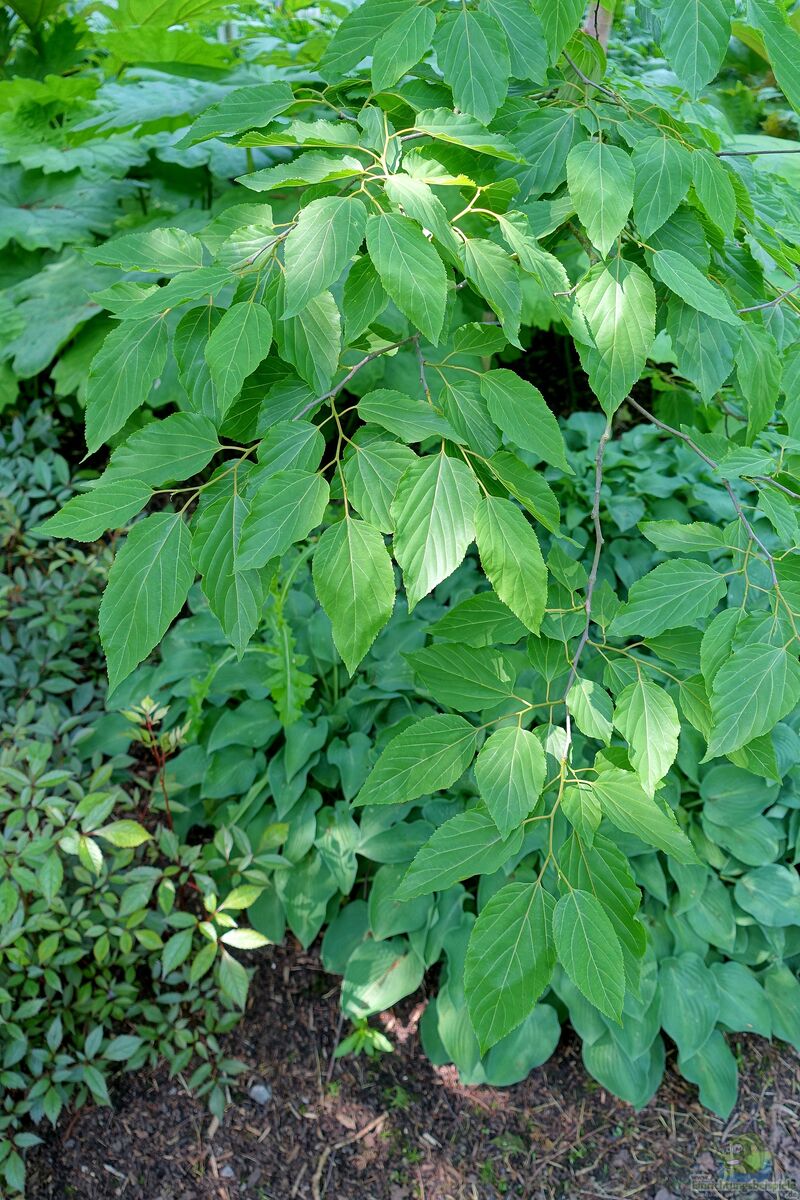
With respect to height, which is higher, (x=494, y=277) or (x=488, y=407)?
(x=494, y=277)

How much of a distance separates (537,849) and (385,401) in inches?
55.1

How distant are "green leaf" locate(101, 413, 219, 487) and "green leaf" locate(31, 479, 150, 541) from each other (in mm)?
21

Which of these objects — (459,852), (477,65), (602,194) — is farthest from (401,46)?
(459,852)

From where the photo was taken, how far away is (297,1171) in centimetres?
193

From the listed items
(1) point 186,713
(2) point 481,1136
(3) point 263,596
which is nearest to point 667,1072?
(2) point 481,1136

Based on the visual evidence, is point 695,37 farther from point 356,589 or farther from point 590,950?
point 590,950

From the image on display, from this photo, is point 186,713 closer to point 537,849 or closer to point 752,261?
point 537,849

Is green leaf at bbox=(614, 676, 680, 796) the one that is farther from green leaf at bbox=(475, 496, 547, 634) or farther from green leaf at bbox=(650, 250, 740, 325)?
green leaf at bbox=(650, 250, 740, 325)

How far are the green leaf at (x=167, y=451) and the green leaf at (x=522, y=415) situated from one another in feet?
0.95

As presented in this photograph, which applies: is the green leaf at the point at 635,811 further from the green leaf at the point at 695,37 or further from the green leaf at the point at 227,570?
the green leaf at the point at 695,37

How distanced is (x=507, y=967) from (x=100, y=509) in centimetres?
63

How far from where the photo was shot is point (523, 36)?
0.99m

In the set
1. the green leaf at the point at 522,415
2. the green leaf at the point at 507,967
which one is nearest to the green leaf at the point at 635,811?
the green leaf at the point at 507,967

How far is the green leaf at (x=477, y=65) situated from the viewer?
95 cm
